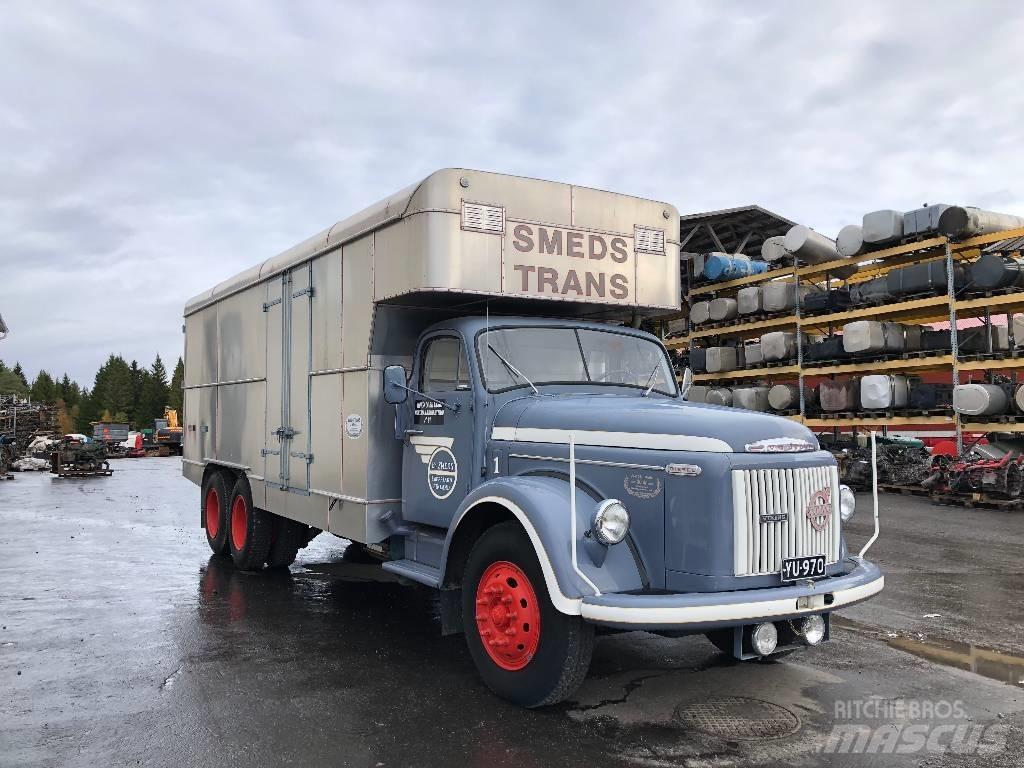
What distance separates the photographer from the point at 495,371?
5.57m

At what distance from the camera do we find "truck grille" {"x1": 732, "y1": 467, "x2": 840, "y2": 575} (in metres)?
4.14

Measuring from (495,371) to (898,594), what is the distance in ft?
15.2

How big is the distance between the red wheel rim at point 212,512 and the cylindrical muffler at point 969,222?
522 inches

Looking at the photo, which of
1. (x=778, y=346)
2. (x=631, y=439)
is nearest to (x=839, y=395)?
(x=778, y=346)

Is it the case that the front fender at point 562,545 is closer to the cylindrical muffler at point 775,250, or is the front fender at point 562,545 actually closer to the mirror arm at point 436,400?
the mirror arm at point 436,400

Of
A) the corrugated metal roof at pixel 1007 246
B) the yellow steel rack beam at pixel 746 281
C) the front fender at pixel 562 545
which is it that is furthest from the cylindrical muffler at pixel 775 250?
the front fender at pixel 562 545

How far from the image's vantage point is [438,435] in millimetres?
5809

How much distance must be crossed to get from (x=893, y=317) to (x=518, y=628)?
15.6 meters

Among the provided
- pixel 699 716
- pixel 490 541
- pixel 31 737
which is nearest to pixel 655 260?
pixel 490 541

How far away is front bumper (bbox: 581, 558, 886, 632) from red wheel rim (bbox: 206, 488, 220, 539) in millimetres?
6772

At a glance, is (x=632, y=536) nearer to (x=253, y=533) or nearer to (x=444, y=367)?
(x=444, y=367)

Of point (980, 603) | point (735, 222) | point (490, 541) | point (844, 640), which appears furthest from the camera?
point (735, 222)

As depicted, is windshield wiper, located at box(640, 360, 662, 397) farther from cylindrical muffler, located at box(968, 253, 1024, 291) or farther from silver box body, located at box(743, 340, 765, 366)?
silver box body, located at box(743, 340, 765, 366)

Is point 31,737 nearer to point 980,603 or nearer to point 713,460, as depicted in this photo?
point 713,460
